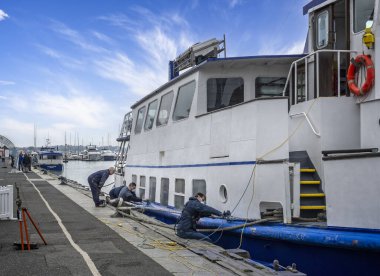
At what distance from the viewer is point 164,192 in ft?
43.3

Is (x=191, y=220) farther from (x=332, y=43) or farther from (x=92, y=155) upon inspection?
(x=92, y=155)

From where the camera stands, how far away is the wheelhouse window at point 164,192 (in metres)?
12.9

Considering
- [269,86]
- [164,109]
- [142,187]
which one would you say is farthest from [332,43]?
[142,187]

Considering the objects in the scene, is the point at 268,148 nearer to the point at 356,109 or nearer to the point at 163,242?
the point at 356,109

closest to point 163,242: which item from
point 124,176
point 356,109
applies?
point 356,109

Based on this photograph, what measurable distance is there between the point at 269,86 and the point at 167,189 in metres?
4.11

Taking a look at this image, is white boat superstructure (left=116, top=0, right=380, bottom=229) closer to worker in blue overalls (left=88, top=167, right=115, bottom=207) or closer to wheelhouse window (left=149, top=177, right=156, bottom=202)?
wheelhouse window (left=149, top=177, right=156, bottom=202)

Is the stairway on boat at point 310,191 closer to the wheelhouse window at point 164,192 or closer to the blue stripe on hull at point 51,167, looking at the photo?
the wheelhouse window at point 164,192

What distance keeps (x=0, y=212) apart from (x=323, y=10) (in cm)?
887

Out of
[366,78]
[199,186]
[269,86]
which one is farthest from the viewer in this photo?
[269,86]

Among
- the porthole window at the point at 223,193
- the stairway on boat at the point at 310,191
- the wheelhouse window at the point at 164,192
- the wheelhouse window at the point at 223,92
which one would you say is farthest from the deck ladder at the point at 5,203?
the stairway on boat at the point at 310,191

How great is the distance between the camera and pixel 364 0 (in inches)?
322

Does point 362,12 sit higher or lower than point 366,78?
higher

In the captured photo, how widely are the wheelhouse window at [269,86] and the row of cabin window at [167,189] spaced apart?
2416 millimetres
